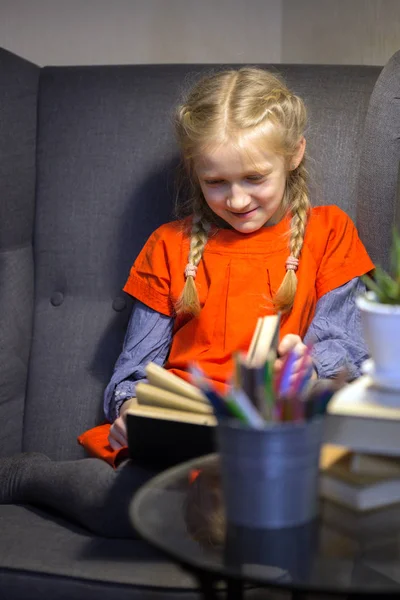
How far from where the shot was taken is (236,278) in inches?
65.7

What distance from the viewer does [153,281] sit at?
1.71 m

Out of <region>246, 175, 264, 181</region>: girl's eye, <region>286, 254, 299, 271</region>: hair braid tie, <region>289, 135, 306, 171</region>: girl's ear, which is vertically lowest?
<region>286, 254, 299, 271</region>: hair braid tie

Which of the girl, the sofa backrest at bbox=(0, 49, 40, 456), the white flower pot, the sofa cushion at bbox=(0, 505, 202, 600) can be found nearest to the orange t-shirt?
the girl

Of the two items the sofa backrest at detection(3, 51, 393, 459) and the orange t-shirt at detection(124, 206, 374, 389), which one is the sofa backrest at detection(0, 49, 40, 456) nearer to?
the sofa backrest at detection(3, 51, 393, 459)

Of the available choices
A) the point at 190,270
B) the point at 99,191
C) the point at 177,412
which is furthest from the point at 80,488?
the point at 99,191

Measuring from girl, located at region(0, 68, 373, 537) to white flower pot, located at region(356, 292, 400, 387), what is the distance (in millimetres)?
529

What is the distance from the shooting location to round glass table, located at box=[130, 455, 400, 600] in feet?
2.79

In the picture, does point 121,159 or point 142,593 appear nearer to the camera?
point 142,593

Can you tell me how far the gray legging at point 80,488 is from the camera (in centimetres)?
135

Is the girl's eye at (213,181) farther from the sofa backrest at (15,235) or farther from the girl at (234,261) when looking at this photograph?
the sofa backrest at (15,235)

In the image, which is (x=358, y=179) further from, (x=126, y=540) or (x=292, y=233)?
(x=126, y=540)

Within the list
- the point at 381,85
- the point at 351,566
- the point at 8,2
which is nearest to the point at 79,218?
the point at 381,85

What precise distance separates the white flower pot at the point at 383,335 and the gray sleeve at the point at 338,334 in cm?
52

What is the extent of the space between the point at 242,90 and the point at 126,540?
30.1 inches
